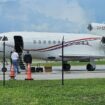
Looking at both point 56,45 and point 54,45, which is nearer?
point 54,45

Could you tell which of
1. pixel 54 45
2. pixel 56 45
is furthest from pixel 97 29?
pixel 54 45

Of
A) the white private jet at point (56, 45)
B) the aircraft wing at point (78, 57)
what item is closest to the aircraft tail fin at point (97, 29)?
the white private jet at point (56, 45)

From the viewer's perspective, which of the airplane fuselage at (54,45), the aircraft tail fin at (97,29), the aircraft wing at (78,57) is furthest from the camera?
the aircraft tail fin at (97,29)

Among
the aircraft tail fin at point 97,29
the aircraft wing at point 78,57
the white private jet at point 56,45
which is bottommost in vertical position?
the aircraft wing at point 78,57

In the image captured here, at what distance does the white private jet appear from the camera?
4212 centimetres

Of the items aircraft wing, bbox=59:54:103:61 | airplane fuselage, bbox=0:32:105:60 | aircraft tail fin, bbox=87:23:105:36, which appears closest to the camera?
airplane fuselage, bbox=0:32:105:60

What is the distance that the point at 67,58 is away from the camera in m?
44.3

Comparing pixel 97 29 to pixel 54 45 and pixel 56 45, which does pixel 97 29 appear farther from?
pixel 54 45

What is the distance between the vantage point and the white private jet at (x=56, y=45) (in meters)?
42.1

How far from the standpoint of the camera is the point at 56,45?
43969 mm

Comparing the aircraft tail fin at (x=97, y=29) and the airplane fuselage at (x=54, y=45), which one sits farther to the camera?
the aircraft tail fin at (x=97, y=29)

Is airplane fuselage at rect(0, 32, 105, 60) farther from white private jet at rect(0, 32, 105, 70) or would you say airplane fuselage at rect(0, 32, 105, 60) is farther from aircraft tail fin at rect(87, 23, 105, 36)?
aircraft tail fin at rect(87, 23, 105, 36)

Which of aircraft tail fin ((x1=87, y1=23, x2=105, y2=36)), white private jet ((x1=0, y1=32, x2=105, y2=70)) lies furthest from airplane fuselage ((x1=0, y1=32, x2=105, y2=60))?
aircraft tail fin ((x1=87, y1=23, x2=105, y2=36))

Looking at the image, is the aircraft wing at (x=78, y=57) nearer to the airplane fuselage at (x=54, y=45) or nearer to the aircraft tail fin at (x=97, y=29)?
the airplane fuselage at (x=54, y=45)
